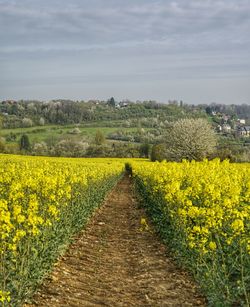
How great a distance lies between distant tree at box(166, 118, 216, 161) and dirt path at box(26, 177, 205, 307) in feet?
127

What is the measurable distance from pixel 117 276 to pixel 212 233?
2698 mm

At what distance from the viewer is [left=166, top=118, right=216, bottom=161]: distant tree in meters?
56.0

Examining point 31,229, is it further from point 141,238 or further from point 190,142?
point 190,142

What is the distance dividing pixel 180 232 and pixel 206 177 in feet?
11.2

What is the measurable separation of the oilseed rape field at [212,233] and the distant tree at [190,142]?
123 feet

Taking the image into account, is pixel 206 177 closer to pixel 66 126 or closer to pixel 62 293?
pixel 62 293

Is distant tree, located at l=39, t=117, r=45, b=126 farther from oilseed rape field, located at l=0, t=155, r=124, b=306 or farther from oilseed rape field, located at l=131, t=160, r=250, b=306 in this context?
oilseed rape field, located at l=0, t=155, r=124, b=306

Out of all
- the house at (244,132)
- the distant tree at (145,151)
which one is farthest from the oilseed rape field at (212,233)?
the house at (244,132)

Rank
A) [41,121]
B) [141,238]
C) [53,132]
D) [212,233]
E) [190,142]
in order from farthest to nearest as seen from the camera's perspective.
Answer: [41,121]
[53,132]
[190,142]
[141,238]
[212,233]

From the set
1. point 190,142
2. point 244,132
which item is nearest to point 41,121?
point 244,132

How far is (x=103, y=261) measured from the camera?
13.2 meters

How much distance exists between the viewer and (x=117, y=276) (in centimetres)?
1167

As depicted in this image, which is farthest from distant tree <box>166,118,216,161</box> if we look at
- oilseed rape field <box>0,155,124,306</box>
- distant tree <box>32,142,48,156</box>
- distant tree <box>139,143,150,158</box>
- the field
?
distant tree <box>32,142,48,156</box>

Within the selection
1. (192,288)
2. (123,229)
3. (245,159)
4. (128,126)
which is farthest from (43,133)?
(192,288)
